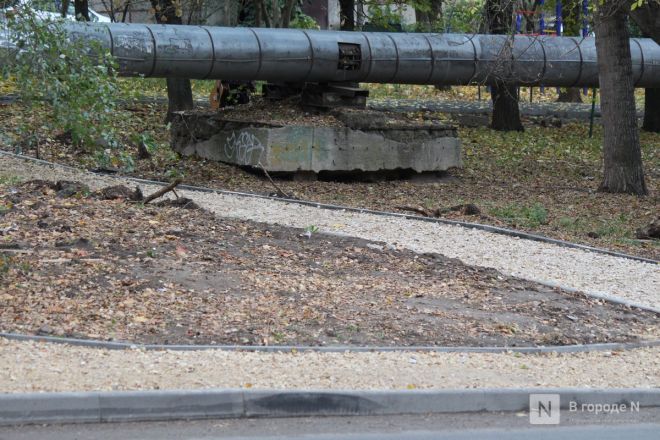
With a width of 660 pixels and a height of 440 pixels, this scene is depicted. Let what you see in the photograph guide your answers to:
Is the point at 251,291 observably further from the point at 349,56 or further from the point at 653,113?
the point at 653,113

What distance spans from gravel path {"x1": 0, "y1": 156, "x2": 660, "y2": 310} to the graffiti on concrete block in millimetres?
2245

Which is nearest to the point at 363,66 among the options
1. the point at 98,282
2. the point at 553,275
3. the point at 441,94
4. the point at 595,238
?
the point at 595,238

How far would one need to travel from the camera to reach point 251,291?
8773 millimetres

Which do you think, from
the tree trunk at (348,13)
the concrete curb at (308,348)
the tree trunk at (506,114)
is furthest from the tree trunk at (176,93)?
the concrete curb at (308,348)

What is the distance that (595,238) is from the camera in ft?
42.3

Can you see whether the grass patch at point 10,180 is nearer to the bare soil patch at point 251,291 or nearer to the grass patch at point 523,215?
the bare soil patch at point 251,291

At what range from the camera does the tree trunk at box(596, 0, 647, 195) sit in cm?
1622

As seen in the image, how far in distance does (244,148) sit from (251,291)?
8.31 meters

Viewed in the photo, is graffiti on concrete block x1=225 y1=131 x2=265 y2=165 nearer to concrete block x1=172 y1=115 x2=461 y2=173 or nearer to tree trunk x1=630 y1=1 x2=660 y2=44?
concrete block x1=172 y1=115 x2=461 y2=173

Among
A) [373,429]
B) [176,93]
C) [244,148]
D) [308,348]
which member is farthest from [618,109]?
[373,429]

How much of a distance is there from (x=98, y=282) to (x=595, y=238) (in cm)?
709

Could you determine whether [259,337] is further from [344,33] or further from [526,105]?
[526,105]

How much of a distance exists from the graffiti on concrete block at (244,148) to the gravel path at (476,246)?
7.36 feet

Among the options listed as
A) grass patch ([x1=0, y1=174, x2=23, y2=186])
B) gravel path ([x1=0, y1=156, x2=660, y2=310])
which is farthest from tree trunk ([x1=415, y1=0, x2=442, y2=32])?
grass patch ([x1=0, y1=174, x2=23, y2=186])
